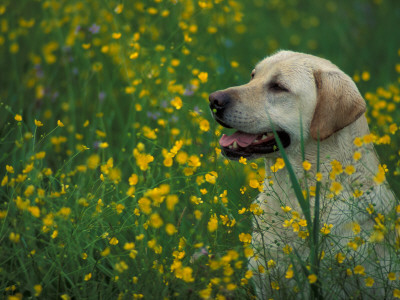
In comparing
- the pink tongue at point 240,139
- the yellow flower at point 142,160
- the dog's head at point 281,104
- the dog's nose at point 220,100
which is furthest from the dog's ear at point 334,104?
the yellow flower at point 142,160

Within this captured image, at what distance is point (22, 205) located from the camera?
7.08 ft

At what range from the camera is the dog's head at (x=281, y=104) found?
2.92 metres

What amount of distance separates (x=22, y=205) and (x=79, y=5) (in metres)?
3.49

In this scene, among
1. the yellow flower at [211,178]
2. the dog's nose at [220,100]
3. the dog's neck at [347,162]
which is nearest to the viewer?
the yellow flower at [211,178]

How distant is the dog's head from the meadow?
15cm

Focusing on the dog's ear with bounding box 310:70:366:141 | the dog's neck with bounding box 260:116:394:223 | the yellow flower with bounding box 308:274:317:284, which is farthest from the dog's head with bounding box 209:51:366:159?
the yellow flower with bounding box 308:274:317:284

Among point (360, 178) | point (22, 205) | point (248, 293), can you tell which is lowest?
point (248, 293)

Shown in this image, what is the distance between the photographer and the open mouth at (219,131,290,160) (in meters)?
2.96

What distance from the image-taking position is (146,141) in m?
3.67

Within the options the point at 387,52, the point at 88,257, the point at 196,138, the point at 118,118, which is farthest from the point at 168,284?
the point at 387,52

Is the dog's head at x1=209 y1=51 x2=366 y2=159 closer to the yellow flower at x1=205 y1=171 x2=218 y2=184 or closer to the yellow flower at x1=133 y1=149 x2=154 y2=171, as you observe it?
the yellow flower at x1=205 y1=171 x2=218 y2=184

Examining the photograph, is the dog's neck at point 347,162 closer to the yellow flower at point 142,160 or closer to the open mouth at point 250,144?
the open mouth at point 250,144

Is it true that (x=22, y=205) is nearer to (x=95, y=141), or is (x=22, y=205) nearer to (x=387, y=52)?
(x=95, y=141)

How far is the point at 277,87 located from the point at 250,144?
40 cm
